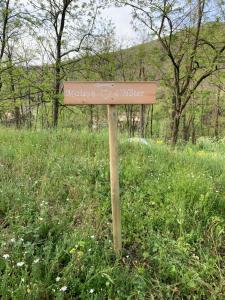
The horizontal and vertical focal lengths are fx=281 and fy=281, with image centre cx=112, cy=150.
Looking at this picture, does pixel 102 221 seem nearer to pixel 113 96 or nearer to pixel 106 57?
pixel 113 96

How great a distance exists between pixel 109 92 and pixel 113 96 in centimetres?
5

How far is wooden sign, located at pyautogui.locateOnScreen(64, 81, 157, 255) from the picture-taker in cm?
253

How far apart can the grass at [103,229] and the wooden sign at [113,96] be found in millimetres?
340

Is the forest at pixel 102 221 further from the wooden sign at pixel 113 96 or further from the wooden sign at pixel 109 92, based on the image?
the wooden sign at pixel 109 92

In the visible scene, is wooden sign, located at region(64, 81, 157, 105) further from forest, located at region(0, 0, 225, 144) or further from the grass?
forest, located at region(0, 0, 225, 144)

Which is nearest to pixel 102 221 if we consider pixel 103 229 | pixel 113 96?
pixel 103 229

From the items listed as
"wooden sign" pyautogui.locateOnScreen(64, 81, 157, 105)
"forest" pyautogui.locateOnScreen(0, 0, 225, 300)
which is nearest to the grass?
"forest" pyautogui.locateOnScreen(0, 0, 225, 300)

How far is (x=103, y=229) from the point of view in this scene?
→ 9.87ft

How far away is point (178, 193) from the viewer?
3506 mm

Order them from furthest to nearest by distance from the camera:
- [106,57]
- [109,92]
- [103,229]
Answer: [106,57] → [103,229] → [109,92]

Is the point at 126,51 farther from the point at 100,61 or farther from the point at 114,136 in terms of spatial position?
the point at 114,136

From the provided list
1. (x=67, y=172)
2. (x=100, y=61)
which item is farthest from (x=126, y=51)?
(x=67, y=172)

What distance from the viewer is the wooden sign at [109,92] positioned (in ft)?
8.29

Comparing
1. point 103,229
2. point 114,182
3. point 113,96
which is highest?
point 113,96
